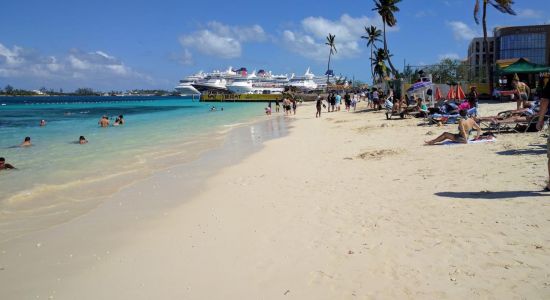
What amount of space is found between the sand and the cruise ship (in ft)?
345

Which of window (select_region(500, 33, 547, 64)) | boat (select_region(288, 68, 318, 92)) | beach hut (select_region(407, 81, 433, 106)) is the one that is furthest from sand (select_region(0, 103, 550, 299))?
boat (select_region(288, 68, 318, 92))

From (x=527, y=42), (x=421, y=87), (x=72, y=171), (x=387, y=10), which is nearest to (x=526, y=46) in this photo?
(x=527, y=42)

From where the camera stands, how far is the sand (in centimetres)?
363

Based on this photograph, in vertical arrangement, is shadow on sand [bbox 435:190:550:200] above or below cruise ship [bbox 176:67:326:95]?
below

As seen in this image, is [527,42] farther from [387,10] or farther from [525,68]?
[525,68]

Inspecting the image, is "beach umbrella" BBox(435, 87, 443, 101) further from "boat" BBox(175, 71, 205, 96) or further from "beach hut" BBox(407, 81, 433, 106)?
"boat" BBox(175, 71, 205, 96)

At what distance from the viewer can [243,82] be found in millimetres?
117438

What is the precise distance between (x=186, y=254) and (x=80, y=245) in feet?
5.10

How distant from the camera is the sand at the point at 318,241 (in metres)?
3.63

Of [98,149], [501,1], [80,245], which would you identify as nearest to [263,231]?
[80,245]

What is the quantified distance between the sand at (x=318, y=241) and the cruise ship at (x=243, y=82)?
10525 centimetres

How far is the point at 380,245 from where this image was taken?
4.38 m

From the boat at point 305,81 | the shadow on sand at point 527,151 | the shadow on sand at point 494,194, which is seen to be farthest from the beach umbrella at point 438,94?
the boat at point 305,81

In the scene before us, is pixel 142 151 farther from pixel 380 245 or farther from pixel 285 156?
pixel 380 245
